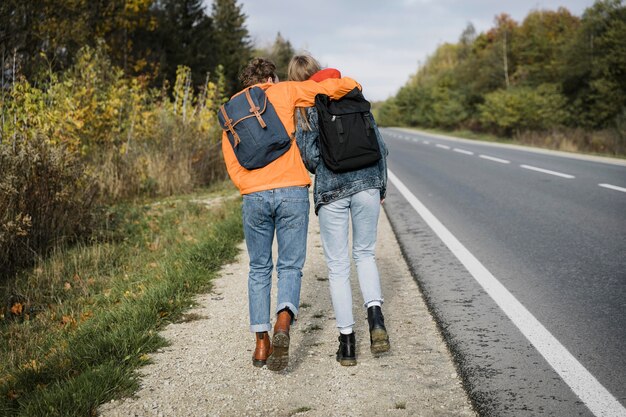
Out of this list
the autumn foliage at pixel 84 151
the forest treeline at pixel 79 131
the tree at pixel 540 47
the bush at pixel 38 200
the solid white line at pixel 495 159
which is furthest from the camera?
the tree at pixel 540 47

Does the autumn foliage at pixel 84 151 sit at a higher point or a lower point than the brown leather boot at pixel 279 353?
higher

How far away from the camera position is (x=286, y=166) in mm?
3166

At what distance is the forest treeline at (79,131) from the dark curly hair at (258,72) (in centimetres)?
327

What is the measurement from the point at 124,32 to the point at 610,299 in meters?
23.3

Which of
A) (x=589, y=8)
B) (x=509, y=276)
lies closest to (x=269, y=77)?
(x=509, y=276)

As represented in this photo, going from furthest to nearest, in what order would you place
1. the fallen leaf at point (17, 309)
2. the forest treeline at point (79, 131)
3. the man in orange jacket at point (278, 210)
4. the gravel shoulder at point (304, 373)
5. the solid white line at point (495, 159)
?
the solid white line at point (495, 159)
the forest treeline at point (79, 131)
the fallen leaf at point (17, 309)
the man in orange jacket at point (278, 210)
the gravel shoulder at point (304, 373)

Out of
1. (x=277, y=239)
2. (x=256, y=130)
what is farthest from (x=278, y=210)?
(x=256, y=130)

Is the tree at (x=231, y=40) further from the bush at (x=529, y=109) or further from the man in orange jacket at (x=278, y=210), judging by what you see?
the man in orange jacket at (x=278, y=210)

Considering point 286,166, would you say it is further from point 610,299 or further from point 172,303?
point 610,299

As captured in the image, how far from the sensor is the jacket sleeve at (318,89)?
3.09 m

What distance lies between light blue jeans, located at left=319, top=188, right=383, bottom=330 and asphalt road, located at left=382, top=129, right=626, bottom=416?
0.69 m

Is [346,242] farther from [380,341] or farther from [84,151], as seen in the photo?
[84,151]

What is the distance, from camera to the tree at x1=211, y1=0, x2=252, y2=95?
40.5 m

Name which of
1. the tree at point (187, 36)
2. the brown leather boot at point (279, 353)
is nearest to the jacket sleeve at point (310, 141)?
the brown leather boot at point (279, 353)
